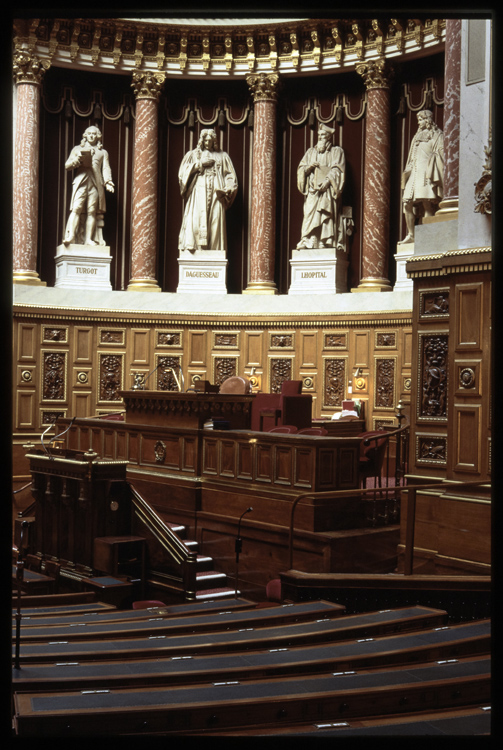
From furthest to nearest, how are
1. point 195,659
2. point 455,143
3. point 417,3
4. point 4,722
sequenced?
point 455,143
point 195,659
point 417,3
point 4,722

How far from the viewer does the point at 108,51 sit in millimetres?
15250

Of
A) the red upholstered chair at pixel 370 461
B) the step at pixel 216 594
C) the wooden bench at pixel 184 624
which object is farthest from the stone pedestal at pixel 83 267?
the wooden bench at pixel 184 624

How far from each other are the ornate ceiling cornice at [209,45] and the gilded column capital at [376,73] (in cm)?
13

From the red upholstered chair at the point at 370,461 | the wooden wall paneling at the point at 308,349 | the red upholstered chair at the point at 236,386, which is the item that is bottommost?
the red upholstered chair at the point at 370,461

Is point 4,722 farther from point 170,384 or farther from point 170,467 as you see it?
point 170,384

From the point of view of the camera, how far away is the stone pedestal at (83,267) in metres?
14.8

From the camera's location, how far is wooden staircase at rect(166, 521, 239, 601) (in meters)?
8.78

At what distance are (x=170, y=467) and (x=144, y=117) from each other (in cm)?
729

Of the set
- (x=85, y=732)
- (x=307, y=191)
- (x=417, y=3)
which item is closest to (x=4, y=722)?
(x=85, y=732)

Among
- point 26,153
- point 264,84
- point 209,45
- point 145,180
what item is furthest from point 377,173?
point 26,153

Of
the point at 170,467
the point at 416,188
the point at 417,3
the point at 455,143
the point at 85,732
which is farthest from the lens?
the point at 416,188

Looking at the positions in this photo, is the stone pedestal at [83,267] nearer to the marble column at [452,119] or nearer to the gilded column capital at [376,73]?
the gilded column capital at [376,73]

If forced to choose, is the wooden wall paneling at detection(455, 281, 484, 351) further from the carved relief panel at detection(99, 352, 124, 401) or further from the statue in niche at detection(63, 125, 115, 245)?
the statue in niche at detection(63, 125, 115, 245)

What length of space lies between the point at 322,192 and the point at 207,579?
796cm
